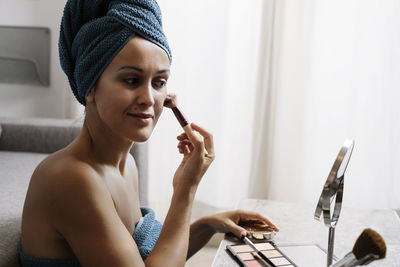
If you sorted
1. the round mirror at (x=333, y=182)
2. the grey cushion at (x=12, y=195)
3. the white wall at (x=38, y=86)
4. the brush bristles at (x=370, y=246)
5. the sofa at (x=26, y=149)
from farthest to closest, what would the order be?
1. the white wall at (x=38, y=86)
2. the sofa at (x=26, y=149)
3. the grey cushion at (x=12, y=195)
4. the round mirror at (x=333, y=182)
5. the brush bristles at (x=370, y=246)

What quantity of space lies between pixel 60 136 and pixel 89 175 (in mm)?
1252

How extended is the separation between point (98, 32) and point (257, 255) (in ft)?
1.70

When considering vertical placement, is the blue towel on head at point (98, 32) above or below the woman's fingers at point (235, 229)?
above

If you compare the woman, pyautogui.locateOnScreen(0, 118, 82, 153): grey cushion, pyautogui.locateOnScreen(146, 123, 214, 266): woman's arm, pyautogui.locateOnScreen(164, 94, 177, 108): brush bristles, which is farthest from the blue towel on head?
pyautogui.locateOnScreen(0, 118, 82, 153): grey cushion

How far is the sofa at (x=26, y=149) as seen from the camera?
1.38m

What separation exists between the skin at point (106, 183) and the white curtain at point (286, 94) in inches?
46.2

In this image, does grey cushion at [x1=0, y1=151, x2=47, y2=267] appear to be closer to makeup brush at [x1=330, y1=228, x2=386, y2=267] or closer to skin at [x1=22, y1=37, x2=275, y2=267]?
skin at [x1=22, y1=37, x2=275, y2=267]

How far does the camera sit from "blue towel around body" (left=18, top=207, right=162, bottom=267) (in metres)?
0.83

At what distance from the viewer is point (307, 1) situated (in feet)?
6.30

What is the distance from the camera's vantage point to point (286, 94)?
2.01m

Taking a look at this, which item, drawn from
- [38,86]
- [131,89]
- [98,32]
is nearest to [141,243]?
[131,89]

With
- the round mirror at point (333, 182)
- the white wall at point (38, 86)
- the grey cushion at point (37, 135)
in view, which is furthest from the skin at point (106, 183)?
the white wall at point (38, 86)

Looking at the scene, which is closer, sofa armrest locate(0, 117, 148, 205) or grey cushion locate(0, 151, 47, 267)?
grey cushion locate(0, 151, 47, 267)

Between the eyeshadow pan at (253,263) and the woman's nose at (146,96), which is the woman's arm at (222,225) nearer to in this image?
the eyeshadow pan at (253,263)
